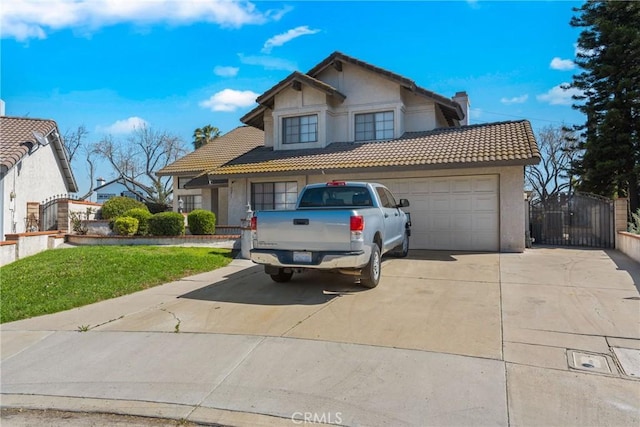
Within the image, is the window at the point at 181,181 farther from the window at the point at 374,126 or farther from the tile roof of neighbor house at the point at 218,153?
the window at the point at 374,126

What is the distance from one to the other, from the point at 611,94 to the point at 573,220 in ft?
32.2

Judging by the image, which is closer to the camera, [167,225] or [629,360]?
[629,360]

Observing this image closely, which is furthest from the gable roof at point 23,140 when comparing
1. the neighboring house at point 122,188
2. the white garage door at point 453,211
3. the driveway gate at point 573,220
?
the driveway gate at point 573,220

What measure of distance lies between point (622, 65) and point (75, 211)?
2547cm

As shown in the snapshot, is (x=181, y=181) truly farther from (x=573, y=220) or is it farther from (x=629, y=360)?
(x=629, y=360)

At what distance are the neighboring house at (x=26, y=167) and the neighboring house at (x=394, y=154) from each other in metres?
7.43

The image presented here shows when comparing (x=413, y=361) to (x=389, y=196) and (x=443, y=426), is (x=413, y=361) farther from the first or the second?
(x=389, y=196)

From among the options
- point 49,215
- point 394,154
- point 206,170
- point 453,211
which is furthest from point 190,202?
point 453,211

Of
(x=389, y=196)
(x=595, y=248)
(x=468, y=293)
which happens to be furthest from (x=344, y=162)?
(x=595, y=248)

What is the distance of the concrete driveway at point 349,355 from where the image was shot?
3594mm

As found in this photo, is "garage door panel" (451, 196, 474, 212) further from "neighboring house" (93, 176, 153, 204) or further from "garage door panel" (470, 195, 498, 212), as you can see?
"neighboring house" (93, 176, 153, 204)

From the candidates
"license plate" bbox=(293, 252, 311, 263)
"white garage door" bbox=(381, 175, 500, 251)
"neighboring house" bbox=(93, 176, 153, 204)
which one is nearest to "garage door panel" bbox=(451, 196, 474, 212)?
"white garage door" bbox=(381, 175, 500, 251)

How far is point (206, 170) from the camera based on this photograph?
70.3 feet

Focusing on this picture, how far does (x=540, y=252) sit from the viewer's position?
1221cm
